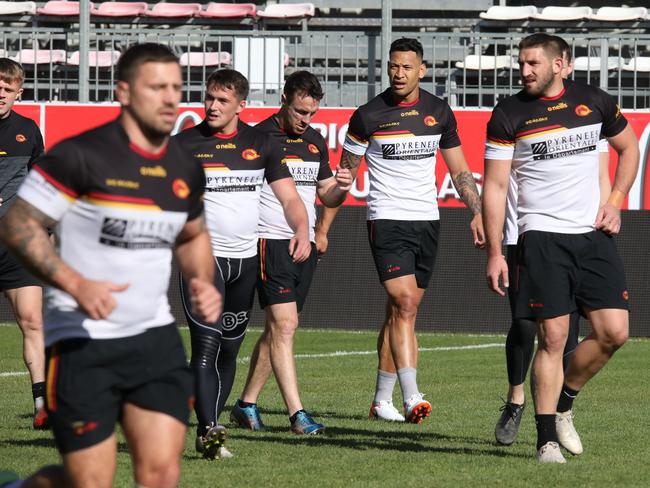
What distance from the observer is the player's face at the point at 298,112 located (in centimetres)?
917

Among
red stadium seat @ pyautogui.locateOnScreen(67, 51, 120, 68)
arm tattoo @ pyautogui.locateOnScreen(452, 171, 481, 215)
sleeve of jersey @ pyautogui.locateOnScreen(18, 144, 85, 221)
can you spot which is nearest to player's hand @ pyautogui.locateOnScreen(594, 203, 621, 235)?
arm tattoo @ pyautogui.locateOnScreen(452, 171, 481, 215)

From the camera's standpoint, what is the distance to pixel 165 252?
193 inches

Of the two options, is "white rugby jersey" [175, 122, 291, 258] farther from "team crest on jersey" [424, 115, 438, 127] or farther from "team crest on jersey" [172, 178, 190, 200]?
"team crest on jersey" [172, 178, 190, 200]

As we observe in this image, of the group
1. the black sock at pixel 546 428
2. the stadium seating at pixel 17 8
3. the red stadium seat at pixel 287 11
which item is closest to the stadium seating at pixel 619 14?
the red stadium seat at pixel 287 11

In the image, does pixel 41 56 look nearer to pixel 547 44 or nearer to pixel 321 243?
Answer: pixel 321 243

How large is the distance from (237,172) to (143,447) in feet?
10.8

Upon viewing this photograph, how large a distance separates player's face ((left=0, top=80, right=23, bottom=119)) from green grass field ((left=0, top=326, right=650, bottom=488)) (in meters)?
2.08

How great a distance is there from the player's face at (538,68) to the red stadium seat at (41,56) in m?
13.6

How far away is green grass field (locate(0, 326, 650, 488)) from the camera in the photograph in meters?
6.95

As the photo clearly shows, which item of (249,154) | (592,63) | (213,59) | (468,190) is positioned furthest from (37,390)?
(592,63)

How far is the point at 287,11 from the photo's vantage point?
22906mm

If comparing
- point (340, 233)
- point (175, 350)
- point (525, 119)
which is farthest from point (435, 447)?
point (340, 233)

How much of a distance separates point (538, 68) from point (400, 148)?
91.0 inches

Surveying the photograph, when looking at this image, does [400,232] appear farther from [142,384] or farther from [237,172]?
[142,384]
